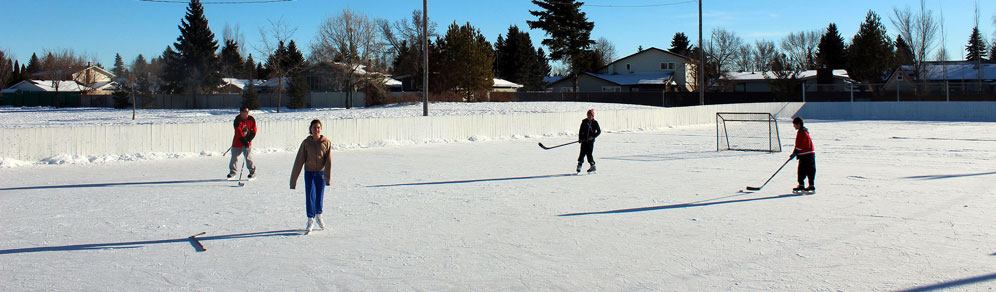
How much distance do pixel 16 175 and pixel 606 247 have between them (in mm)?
11832

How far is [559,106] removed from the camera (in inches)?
1678

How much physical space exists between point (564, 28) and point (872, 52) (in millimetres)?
28205

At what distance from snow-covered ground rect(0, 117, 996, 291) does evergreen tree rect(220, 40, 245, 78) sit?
205ft

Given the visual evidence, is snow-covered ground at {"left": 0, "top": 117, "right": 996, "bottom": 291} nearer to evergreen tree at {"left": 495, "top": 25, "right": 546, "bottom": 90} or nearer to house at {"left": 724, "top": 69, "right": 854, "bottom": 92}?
house at {"left": 724, "top": 69, "right": 854, "bottom": 92}

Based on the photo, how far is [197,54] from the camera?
216 ft

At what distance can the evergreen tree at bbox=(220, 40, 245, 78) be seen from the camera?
7375cm

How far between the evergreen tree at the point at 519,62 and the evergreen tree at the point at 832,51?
31.0 m

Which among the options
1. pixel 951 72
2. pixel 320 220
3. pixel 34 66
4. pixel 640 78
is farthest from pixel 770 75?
pixel 34 66

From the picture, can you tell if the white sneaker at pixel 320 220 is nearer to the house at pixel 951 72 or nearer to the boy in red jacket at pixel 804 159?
the boy in red jacket at pixel 804 159

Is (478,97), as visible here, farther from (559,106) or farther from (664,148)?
(664,148)

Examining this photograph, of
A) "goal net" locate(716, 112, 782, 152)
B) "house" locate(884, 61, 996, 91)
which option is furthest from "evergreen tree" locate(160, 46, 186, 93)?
"house" locate(884, 61, 996, 91)

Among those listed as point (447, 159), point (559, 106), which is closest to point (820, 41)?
point (559, 106)

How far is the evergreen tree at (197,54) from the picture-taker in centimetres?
6512

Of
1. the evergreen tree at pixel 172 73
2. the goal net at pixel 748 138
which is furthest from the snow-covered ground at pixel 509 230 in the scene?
the evergreen tree at pixel 172 73
